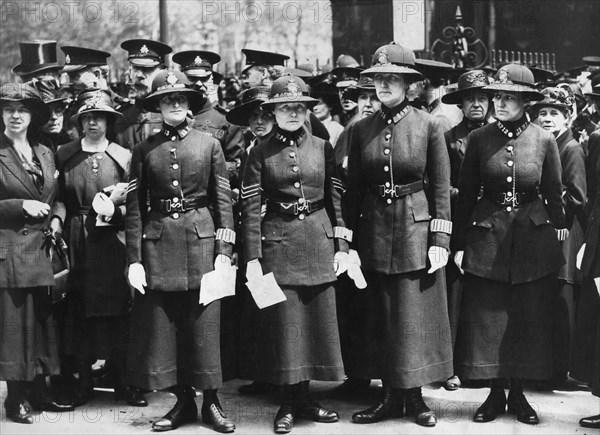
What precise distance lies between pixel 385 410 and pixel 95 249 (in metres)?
2.47

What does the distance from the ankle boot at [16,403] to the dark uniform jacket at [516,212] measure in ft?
10.9

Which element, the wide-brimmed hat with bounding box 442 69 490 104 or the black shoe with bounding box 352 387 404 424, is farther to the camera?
the wide-brimmed hat with bounding box 442 69 490 104

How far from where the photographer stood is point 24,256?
6.42m

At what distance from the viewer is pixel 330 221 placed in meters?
6.39

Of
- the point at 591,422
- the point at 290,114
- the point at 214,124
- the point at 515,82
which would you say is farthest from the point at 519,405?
the point at 214,124

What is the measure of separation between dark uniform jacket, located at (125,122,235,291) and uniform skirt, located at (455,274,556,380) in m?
1.81

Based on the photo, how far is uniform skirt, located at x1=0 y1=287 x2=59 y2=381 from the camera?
6.41 m

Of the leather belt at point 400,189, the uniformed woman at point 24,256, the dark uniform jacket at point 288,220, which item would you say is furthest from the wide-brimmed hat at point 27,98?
the leather belt at point 400,189

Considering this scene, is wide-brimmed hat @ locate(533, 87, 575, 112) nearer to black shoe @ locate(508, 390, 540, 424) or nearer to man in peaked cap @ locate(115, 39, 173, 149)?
black shoe @ locate(508, 390, 540, 424)

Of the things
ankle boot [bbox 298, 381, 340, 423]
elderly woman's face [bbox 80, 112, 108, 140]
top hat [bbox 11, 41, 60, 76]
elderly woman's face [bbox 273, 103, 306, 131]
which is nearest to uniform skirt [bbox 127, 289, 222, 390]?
ankle boot [bbox 298, 381, 340, 423]

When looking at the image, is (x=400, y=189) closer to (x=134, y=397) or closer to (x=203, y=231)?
(x=203, y=231)

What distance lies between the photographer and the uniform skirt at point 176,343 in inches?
243

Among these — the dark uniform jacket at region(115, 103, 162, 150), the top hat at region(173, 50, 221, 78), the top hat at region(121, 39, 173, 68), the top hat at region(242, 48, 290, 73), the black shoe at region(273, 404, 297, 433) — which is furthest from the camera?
the top hat at region(242, 48, 290, 73)

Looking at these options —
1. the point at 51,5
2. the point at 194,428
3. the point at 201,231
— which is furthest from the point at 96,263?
the point at 51,5
